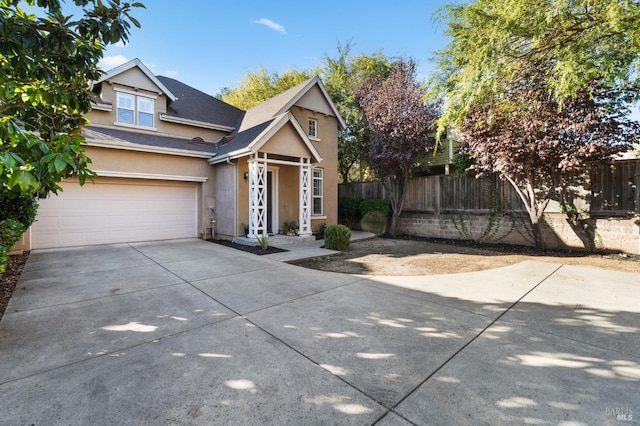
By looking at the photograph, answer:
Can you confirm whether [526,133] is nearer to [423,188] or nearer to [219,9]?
[423,188]

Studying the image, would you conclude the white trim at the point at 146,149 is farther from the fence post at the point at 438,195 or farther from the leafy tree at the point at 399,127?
the fence post at the point at 438,195

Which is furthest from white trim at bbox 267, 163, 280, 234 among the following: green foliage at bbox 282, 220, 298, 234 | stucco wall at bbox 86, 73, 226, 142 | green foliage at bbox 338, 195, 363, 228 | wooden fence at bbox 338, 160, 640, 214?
wooden fence at bbox 338, 160, 640, 214

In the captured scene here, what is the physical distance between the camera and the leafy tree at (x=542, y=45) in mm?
5562

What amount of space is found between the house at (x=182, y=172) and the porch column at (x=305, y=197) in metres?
0.04

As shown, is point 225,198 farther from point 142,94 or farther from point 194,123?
point 142,94

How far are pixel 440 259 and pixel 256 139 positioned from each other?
22.1 feet

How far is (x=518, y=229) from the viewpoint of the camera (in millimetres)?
10242

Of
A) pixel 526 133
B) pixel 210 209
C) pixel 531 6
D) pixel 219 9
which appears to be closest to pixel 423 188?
pixel 526 133

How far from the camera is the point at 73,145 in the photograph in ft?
9.28

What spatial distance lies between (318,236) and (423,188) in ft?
16.2

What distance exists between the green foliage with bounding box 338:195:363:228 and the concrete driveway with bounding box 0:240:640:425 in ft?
29.1

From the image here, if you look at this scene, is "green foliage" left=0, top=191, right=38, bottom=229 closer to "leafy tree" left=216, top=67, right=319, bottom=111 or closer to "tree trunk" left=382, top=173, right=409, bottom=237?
"tree trunk" left=382, top=173, right=409, bottom=237

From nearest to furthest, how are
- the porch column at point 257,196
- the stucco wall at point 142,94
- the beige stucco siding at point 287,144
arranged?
the porch column at point 257,196 < the beige stucco siding at point 287,144 < the stucco wall at point 142,94

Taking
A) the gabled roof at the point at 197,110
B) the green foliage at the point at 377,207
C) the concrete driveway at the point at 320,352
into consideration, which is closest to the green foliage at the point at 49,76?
the concrete driveway at the point at 320,352
